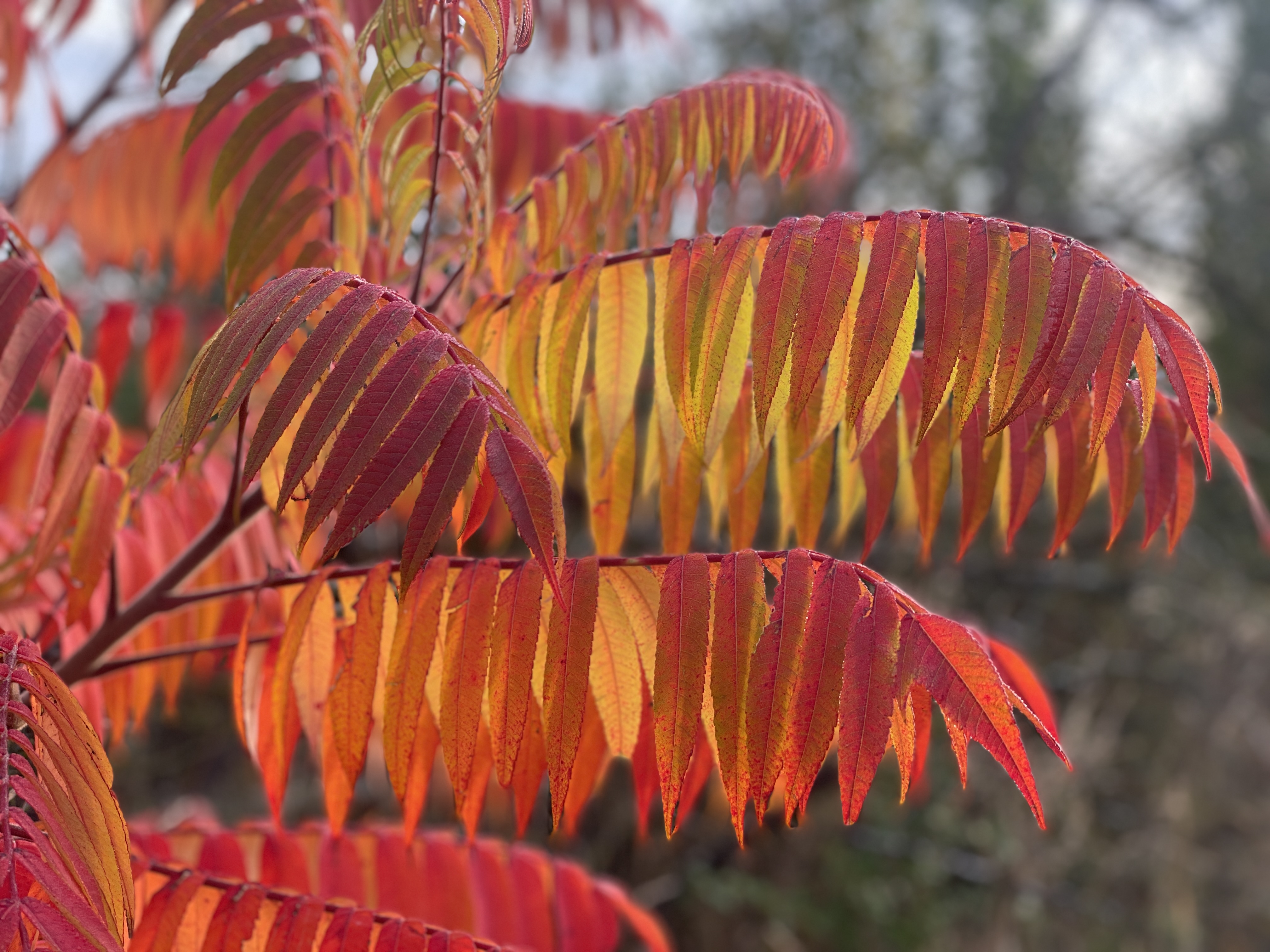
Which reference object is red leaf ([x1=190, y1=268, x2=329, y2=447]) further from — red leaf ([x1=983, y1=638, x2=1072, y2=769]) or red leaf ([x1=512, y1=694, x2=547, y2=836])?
red leaf ([x1=983, y1=638, x2=1072, y2=769])

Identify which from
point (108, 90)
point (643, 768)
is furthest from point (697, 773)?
point (108, 90)

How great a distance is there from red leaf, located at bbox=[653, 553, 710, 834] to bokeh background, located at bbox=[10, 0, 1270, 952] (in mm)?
1967

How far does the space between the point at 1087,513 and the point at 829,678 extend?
515 cm

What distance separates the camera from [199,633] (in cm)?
134

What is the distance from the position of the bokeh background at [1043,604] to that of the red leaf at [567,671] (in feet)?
6.45

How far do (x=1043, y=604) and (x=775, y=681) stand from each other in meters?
4.93

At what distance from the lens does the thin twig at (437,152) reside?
2.67 ft

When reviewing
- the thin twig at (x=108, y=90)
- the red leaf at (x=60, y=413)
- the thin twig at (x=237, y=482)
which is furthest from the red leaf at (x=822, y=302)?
the thin twig at (x=108, y=90)

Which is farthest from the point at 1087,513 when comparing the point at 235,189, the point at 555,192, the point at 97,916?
the point at 97,916

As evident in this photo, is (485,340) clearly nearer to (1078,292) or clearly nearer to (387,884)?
(1078,292)

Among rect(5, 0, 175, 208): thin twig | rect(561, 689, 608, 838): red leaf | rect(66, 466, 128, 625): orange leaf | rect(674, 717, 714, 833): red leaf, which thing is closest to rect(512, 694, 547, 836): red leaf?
rect(561, 689, 608, 838): red leaf

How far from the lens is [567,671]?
2.28 feet

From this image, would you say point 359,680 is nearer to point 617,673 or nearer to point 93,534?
point 617,673

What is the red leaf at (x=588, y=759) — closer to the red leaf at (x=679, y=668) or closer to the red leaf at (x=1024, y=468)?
the red leaf at (x=679, y=668)
